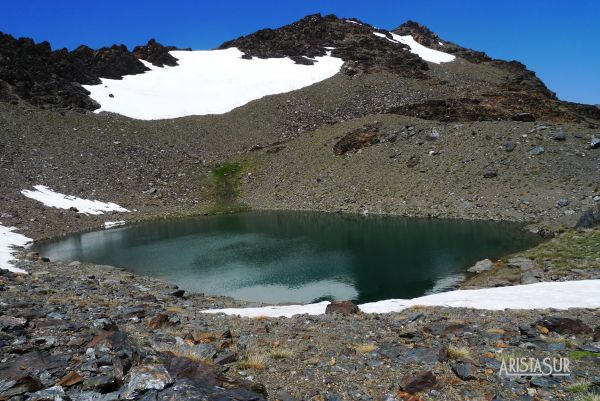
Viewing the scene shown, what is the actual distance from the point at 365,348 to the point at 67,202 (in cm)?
4061

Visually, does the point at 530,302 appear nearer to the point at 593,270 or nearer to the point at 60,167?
the point at 593,270

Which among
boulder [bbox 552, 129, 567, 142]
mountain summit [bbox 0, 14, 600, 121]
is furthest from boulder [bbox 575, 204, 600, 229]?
mountain summit [bbox 0, 14, 600, 121]

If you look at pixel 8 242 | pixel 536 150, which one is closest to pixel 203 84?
pixel 8 242

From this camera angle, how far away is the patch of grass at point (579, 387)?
7045mm

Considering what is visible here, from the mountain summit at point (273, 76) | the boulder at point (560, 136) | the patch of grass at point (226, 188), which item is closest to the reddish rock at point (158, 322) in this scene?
the patch of grass at point (226, 188)

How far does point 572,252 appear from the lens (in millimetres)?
20703

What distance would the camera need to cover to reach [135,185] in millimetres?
49719

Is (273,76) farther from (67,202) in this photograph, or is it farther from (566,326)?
(566,326)

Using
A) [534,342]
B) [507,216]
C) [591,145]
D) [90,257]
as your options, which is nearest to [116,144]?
[90,257]

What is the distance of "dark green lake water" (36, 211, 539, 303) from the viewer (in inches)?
867

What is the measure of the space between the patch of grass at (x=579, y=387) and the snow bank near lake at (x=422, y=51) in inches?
3550

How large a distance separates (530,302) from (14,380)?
1330cm

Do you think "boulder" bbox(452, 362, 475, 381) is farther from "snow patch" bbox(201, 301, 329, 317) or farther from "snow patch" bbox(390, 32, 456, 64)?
"snow patch" bbox(390, 32, 456, 64)

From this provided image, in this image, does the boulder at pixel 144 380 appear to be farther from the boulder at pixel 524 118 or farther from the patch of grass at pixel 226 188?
the boulder at pixel 524 118
